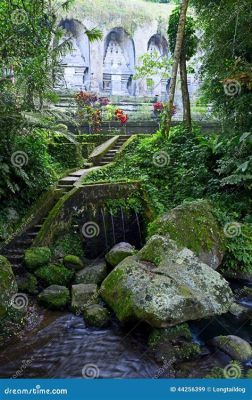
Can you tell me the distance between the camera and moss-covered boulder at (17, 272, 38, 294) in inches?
265

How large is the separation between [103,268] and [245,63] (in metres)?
6.86

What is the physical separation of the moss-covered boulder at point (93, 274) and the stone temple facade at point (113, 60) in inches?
704

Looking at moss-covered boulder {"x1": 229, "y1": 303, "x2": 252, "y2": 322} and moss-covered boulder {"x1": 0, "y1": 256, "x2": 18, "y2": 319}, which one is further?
moss-covered boulder {"x1": 229, "y1": 303, "x2": 252, "y2": 322}

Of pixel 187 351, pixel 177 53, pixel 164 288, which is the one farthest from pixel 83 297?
pixel 177 53

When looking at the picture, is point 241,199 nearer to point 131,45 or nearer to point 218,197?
point 218,197

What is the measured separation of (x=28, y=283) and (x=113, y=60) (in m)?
20.8

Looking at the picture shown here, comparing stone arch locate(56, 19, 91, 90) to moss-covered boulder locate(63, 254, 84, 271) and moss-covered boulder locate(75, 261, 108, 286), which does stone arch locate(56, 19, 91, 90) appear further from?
moss-covered boulder locate(75, 261, 108, 286)

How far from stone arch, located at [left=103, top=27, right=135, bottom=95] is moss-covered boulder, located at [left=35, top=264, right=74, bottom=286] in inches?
745

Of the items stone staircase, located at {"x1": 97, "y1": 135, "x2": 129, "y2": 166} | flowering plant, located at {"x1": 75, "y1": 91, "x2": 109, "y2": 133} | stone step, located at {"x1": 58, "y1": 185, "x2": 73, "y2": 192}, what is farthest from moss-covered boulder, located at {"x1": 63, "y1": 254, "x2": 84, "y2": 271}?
flowering plant, located at {"x1": 75, "y1": 91, "x2": 109, "y2": 133}

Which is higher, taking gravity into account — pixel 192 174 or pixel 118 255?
pixel 192 174

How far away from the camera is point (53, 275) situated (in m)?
6.98

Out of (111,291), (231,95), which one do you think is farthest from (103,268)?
(231,95)

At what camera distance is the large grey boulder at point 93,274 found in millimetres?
7027

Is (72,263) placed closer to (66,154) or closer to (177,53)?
(66,154)
